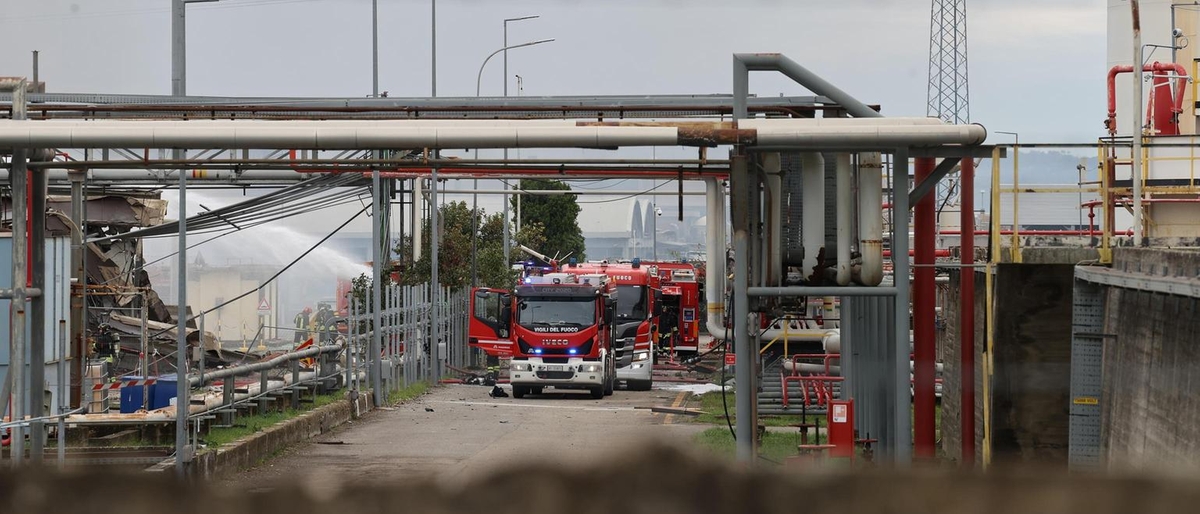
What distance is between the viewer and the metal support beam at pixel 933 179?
10461 mm

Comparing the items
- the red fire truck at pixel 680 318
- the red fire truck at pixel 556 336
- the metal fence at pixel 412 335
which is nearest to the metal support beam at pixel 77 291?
the metal fence at pixel 412 335

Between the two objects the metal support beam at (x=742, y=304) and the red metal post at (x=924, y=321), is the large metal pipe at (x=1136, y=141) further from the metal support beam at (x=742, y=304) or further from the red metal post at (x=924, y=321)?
the metal support beam at (x=742, y=304)

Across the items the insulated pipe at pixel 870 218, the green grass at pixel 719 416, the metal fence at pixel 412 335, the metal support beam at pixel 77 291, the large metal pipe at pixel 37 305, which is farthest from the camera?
the metal fence at pixel 412 335

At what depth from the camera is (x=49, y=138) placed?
10070 millimetres

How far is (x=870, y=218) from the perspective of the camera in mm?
10719

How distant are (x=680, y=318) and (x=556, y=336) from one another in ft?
37.8

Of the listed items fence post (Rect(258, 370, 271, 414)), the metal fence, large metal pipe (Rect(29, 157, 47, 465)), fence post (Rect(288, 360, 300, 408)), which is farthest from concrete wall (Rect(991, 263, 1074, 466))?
the metal fence

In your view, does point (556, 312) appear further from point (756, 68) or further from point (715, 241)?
point (756, 68)

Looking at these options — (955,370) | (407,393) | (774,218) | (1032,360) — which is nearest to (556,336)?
(407,393)

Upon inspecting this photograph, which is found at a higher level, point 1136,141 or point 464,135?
point 1136,141

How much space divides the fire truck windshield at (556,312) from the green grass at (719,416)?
3.13 meters

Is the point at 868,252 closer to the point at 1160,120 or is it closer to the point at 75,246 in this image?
the point at 75,246

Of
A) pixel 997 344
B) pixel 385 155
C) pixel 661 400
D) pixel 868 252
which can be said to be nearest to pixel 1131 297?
pixel 997 344

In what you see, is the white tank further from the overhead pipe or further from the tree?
the tree
